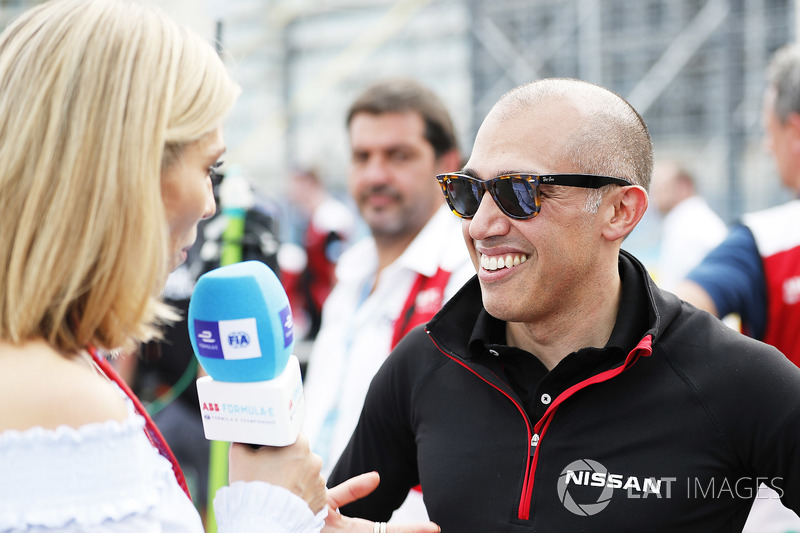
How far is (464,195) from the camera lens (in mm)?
1942

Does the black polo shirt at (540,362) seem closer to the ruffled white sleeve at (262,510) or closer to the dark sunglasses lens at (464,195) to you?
the dark sunglasses lens at (464,195)

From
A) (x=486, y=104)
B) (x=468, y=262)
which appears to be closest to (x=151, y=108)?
(x=468, y=262)

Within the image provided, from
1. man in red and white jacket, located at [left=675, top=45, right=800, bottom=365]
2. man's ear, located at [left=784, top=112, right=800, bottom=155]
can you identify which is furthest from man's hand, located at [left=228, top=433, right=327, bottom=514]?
man's ear, located at [left=784, top=112, right=800, bottom=155]

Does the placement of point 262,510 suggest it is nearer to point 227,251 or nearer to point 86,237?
point 86,237

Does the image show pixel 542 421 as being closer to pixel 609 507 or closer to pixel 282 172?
pixel 609 507

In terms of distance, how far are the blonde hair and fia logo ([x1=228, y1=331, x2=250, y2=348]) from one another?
6.1 inches

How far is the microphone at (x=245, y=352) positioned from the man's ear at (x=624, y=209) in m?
0.85

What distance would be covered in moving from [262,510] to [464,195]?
897 mm

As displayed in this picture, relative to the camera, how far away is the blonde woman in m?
1.18

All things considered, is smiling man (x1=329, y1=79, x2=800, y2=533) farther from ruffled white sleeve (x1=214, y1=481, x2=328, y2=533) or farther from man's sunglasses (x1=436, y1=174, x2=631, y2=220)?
ruffled white sleeve (x1=214, y1=481, x2=328, y2=533)

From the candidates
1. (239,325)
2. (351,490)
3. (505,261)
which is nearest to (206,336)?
(239,325)

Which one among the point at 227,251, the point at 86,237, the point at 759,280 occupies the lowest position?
the point at 227,251

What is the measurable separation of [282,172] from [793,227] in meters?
12.5

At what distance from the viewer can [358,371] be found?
288cm
